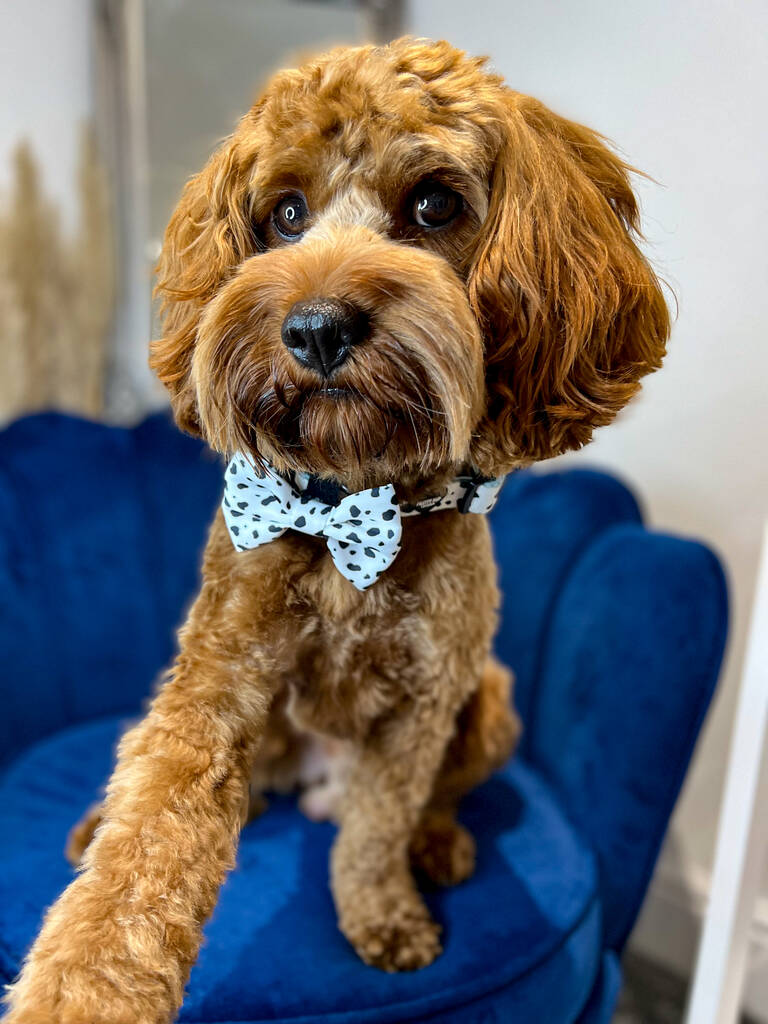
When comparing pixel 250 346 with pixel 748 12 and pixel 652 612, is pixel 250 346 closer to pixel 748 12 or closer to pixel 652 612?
pixel 748 12

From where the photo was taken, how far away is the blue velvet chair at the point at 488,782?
0.93 m

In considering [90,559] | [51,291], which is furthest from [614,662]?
[51,291]

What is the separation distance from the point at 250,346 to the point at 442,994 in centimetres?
74

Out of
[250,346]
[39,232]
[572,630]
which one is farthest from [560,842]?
[39,232]

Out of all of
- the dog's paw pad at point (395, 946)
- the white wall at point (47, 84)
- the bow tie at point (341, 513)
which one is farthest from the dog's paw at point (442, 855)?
the white wall at point (47, 84)

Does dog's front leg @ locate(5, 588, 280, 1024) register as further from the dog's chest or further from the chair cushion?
the chair cushion

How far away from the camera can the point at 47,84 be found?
1.65 m

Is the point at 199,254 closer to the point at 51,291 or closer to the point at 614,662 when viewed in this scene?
the point at 614,662

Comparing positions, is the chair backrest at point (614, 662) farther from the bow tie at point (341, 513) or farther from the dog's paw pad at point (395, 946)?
the bow tie at point (341, 513)

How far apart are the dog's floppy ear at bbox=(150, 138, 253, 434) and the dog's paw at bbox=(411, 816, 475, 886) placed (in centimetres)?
66

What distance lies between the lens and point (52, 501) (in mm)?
1528

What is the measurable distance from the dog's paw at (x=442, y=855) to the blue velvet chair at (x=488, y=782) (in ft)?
0.07

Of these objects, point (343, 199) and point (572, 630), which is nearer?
point (343, 199)

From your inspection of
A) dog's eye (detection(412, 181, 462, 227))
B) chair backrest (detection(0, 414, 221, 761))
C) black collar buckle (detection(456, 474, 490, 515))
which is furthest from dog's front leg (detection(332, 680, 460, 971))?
chair backrest (detection(0, 414, 221, 761))
